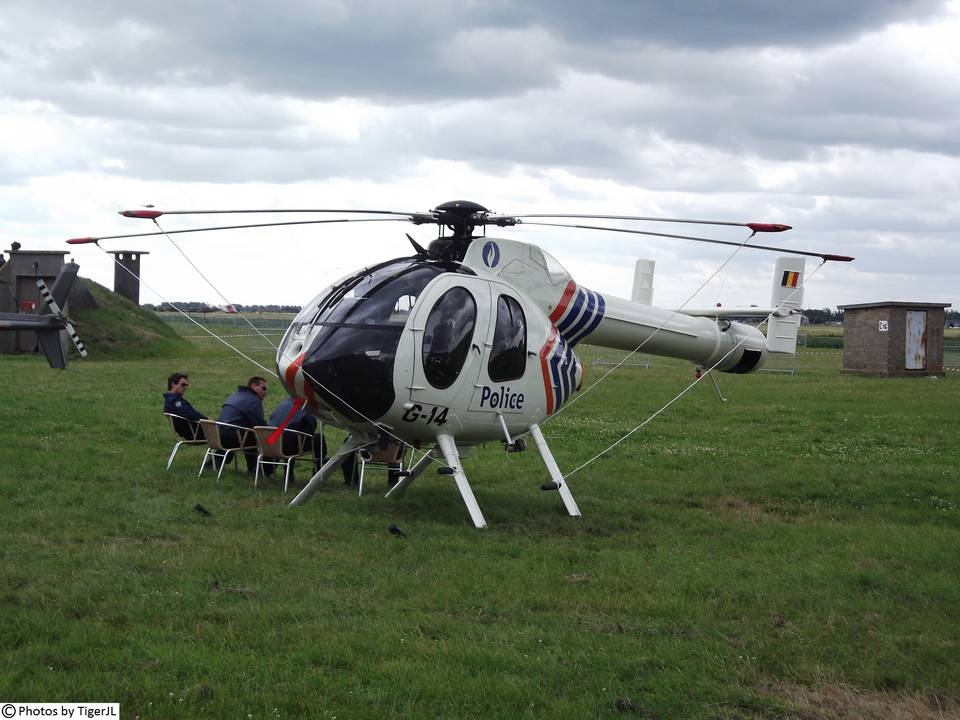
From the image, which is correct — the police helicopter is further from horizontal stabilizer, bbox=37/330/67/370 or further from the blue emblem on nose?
horizontal stabilizer, bbox=37/330/67/370

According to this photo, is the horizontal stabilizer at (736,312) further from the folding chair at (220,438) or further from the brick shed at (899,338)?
the brick shed at (899,338)

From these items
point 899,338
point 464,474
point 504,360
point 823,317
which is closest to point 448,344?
point 504,360

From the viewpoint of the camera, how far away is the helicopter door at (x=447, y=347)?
10078 millimetres

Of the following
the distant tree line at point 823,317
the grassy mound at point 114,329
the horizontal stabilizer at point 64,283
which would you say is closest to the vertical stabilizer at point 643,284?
the horizontal stabilizer at point 64,283

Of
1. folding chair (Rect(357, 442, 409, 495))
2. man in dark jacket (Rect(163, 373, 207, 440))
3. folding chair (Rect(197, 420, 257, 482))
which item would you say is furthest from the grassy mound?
folding chair (Rect(357, 442, 409, 495))

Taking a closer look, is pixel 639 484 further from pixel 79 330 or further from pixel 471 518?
pixel 79 330

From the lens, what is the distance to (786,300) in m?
14.4

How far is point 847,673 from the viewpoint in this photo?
6.34 metres

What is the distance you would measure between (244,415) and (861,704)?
9273 millimetres

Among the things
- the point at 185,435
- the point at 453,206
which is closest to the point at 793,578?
the point at 453,206

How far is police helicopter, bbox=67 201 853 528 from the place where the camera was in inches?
392

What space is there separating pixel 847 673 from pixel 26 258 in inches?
1449

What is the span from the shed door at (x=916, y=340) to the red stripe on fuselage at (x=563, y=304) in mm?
24698

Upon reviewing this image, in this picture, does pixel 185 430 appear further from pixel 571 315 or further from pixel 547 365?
pixel 571 315
